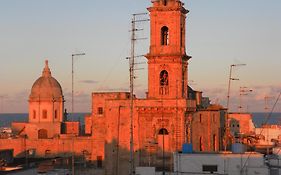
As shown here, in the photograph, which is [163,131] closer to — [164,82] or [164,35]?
[164,82]

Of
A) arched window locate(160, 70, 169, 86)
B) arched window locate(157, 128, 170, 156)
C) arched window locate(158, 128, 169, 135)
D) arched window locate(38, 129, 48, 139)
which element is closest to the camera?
arched window locate(157, 128, 170, 156)

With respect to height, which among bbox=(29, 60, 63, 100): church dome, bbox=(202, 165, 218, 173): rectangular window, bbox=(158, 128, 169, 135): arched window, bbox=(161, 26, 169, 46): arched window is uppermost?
bbox=(161, 26, 169, 46): arched window

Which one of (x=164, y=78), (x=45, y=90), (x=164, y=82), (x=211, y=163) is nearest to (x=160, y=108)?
(x=164, y=82)

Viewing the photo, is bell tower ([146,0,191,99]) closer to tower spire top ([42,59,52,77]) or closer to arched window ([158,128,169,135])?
arched window ([158,128,169,135])

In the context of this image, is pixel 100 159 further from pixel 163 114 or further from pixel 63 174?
pixel 63 174

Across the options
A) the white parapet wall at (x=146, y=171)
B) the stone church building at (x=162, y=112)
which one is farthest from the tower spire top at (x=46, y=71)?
the white parapet wall at (x=146, y=171)

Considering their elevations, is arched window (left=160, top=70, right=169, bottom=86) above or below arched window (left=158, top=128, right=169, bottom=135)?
above

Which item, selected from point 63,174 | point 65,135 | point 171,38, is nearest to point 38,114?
point 65,135

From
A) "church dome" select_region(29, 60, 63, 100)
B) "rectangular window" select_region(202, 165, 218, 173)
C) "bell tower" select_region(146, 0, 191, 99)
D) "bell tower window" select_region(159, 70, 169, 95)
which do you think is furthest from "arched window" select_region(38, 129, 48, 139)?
"rectangular window" select_region(202, 165, 218, 173)

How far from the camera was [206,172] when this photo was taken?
34.3m

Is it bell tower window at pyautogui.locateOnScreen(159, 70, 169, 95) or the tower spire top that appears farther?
the tower spire top

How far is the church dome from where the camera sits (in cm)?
6714

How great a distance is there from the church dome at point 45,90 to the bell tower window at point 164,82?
69.7ft

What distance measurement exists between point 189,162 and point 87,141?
27943mm
